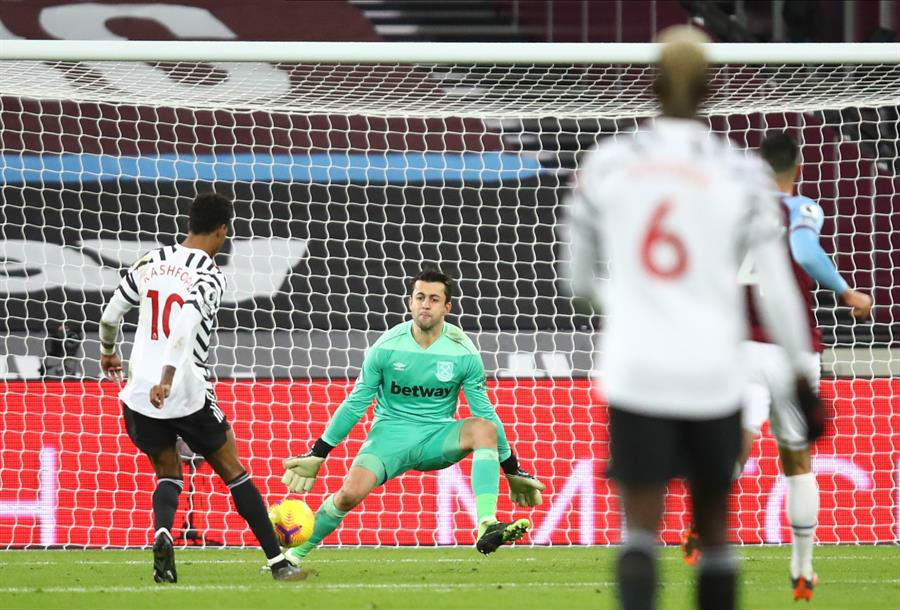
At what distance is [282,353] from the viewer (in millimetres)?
10102

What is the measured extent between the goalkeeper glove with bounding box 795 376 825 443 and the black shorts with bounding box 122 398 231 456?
3.39 meters

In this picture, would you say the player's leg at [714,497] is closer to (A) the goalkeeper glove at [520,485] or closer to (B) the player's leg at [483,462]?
(B) the player's leg at [483,462]

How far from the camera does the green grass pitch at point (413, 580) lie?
538 centimetres

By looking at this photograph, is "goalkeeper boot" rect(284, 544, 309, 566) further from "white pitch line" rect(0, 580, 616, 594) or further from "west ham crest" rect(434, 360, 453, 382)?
"west ham crest" rect(434, 360, 453, 382)

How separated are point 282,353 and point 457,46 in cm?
379

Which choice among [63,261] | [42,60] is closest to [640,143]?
[42,60]

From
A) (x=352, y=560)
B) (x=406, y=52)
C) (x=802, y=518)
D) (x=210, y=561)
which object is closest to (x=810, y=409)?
(x=802, y=518)

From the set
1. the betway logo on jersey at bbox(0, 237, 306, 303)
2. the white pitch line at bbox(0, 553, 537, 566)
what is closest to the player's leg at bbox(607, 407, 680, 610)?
the white pitch line at bbox(0, 553, 537, 566)

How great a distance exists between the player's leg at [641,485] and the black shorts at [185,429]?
324 cm

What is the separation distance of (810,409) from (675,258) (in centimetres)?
48

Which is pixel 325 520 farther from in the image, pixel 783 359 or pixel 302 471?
pixel 783 359

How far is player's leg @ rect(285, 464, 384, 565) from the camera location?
6191 mm

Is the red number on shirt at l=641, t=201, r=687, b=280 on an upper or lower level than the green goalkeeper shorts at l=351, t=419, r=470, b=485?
upper

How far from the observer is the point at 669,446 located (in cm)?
296
